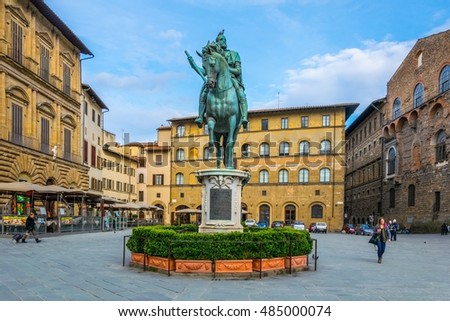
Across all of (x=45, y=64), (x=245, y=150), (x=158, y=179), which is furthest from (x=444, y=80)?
(x=158, y=179)

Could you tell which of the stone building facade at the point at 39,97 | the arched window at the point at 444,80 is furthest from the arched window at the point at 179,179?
the arched window at the point at 444,80

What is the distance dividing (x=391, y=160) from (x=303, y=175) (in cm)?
1138

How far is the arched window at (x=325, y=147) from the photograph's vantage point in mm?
53250

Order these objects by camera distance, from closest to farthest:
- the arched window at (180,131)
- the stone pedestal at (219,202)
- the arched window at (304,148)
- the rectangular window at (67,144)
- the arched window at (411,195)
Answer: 1. the stone pedestal at (219,202)
2. the rectangular window at (67,144)
3. the arched window at (411,195)
4. the arched window at (304,148)
5. the arched window at (180,131)

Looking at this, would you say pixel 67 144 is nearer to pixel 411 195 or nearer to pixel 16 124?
pixel 16 124

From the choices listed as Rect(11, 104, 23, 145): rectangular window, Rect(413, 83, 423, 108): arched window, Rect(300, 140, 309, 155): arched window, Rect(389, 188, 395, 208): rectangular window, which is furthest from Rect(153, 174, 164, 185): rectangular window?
Rect(413, 83, 423, 108): arched window

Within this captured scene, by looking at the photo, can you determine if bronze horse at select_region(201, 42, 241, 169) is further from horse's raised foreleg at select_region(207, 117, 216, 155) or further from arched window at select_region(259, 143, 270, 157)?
arched window at select_region(259, 143, 270, 157)

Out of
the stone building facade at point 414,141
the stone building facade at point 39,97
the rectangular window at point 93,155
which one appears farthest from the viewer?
the rectangular window at point 93,155

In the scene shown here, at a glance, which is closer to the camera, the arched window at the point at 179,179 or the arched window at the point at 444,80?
the arched window at the point at 444,80

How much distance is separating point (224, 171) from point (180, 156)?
50.3 meters

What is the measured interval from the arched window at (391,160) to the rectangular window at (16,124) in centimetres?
3793

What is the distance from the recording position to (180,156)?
6122 centimetres

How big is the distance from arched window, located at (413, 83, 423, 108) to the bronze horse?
34.8 meters

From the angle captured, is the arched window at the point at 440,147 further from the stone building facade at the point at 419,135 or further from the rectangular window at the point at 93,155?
the rectangular window at the point at 93,155
